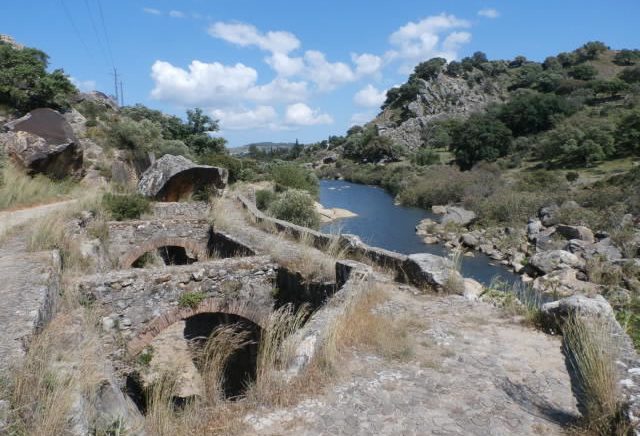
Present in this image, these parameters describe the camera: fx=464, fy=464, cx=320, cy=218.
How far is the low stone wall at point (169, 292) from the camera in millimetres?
7309

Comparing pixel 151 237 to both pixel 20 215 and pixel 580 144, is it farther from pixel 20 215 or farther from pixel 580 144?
pixel 580 144

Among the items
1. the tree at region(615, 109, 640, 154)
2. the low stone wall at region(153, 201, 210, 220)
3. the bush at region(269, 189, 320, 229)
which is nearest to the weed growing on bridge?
the low stone wall at region(153, 201, 210, 220)

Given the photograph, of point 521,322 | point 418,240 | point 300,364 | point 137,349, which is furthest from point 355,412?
point 418,240

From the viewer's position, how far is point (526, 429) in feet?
12.4

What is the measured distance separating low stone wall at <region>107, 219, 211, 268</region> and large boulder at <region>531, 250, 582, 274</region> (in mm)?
17070

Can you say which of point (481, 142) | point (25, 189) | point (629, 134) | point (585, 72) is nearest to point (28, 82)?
point (25, 189)

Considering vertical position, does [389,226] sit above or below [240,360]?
below

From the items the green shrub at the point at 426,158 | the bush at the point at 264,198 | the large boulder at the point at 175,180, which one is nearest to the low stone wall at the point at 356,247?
the large boulder at the point at 175,180

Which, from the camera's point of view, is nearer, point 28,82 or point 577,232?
point 28,82

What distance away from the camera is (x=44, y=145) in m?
14.7

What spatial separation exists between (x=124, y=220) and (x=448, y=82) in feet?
361

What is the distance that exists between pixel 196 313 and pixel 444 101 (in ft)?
349

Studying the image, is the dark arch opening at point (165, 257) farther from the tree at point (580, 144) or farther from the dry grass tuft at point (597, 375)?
the tree at point (580, 144)

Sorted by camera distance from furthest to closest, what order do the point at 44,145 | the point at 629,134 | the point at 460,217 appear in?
the point at 629,134, the point at 460,217, the point at 44,145
